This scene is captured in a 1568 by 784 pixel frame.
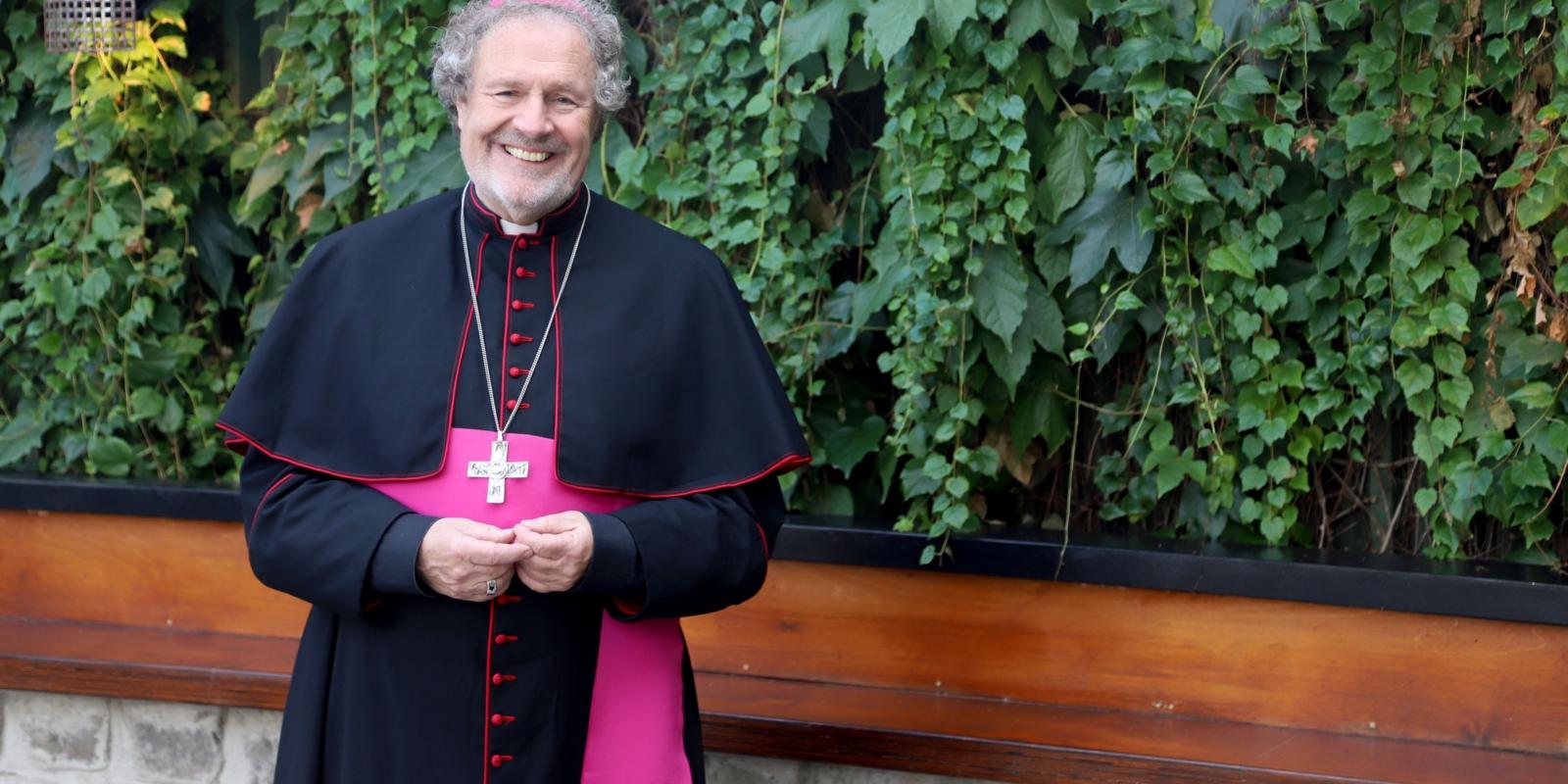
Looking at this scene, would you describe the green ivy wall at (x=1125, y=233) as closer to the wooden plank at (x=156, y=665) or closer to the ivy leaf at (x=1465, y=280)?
the ivy leaf at (x=1465, y=280)

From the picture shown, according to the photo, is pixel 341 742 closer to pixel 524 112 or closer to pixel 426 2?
pixel 524 112

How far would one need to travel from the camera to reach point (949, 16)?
3.03 metres

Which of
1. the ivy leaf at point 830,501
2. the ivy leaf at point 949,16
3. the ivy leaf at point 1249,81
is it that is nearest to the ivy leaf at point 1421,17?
the ivy leaf at point 1249,81

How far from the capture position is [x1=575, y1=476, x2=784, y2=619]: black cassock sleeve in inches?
81.9

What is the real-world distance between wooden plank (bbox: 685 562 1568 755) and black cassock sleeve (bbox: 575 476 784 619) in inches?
42.1

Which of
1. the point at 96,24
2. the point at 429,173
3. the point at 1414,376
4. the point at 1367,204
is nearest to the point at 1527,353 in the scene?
the point at 1414,376

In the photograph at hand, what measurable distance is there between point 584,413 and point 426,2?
1.82m

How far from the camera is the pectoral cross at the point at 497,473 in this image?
2.14 metres

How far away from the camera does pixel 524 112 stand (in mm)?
2127

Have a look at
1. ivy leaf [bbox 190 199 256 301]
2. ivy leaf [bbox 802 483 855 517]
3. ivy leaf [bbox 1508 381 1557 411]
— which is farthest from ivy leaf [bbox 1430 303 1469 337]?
ivy leaf [bbox 190 199 256 301]

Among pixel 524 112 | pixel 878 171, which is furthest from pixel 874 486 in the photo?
pixel 524 112

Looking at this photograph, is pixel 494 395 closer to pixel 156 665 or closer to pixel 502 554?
pixel 502 554

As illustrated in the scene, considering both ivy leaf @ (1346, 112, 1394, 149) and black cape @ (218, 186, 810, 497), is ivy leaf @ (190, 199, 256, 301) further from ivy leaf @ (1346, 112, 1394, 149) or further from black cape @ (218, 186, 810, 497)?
ivy leaf @ (1346, 112, 1394, 149)

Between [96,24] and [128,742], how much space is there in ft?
5.75
